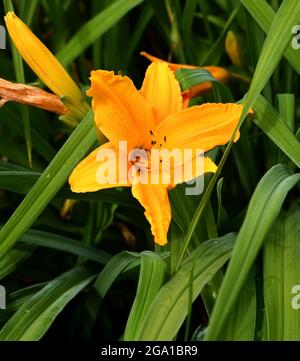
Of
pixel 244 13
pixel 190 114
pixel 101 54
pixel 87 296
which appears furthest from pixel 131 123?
pixel 101 54

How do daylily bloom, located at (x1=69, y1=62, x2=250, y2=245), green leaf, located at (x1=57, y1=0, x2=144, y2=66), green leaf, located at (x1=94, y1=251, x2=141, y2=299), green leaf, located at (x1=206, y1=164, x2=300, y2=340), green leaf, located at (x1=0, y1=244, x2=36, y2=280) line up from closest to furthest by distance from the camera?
green leaf, located at (x1=206, y1=164, x2=300, y2=340) → daylily bloom, located at (x1=69, y1=62, x2=250, y2=245) → green leaf, located at (x1=94, y1=251, x2=141, y2=299) → green leaf, located at (x1=0, y1=244, x2=36, y2=280) → green leaf, located at (x1=57, y1=0, x2=144, y2=66)

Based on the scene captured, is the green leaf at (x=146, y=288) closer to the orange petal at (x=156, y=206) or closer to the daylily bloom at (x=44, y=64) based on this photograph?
the orange petal at (x=156, y=206)

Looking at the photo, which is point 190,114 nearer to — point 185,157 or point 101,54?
point 185,157

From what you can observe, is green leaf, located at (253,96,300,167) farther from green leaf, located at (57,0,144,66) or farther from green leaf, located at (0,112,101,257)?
green leaf, located at (57,0,144,66)

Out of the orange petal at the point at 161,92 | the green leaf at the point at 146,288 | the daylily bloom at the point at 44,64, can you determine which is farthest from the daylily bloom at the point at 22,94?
the green leaf at the point at 146,288

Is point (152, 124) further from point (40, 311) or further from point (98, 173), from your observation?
point (40, 311)

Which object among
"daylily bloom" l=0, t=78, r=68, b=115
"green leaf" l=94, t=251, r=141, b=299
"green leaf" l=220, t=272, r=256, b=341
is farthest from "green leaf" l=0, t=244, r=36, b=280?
"green leaf" l=220, t=272, r=256, b=341
